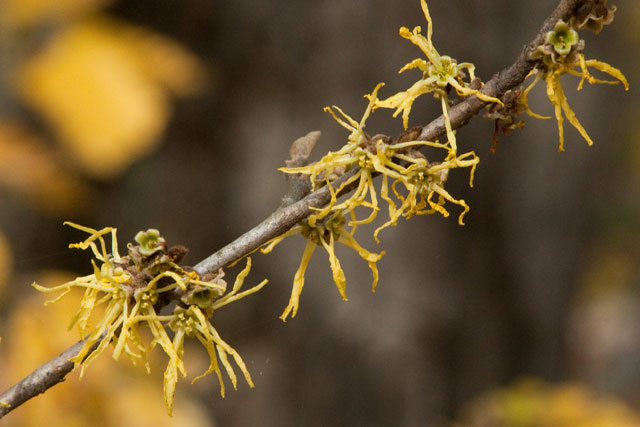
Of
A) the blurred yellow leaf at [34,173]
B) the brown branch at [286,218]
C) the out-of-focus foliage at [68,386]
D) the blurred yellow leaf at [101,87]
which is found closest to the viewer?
the brown branch at [286,218]

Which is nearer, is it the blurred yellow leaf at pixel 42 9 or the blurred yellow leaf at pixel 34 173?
the blurred yellow leaf at pixel 42 9

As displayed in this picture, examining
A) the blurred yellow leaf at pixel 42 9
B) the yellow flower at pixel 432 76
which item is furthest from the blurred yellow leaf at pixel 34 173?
the yellow flower at pixel 432 76

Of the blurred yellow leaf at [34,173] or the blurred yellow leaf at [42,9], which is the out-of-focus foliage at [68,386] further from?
the blurred yellow leaf at [42,9]

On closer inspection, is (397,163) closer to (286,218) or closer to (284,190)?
(286,218)

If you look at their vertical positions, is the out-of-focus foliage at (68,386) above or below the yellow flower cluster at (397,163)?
below

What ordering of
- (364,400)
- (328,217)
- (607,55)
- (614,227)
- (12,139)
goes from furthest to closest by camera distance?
(614,227) < (607,55) < (364,400) < (12,139) < (328,217)

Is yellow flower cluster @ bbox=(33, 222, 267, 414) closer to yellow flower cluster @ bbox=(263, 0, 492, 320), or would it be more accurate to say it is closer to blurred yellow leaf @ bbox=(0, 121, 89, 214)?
yellow flower cluster @ bbox=(263, 0, 492, 320)

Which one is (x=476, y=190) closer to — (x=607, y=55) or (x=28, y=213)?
(x=607, y=55)

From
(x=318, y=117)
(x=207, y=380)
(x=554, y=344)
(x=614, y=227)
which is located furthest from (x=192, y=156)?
(x=614, y=227)
